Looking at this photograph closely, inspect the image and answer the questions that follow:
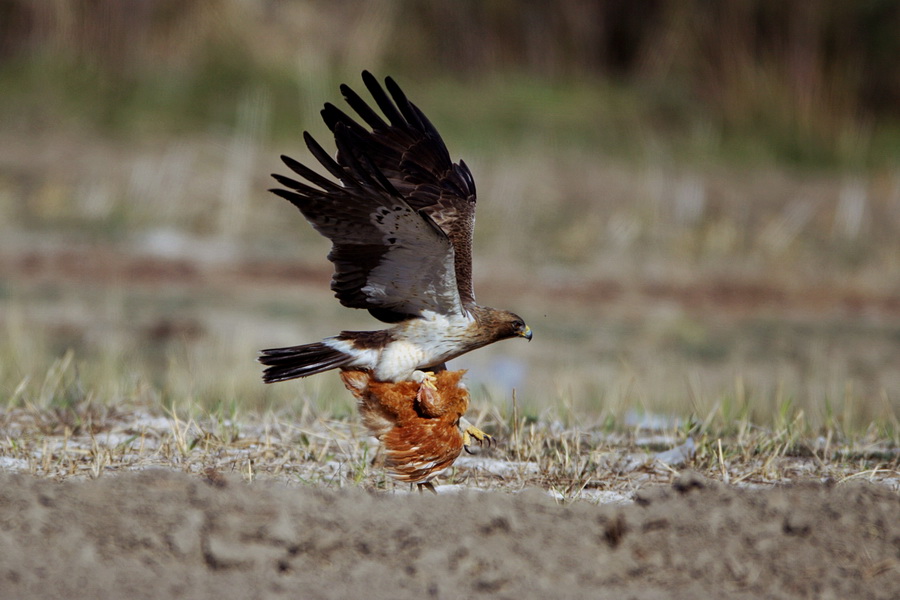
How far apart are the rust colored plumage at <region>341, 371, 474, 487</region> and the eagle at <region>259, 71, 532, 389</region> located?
2.8 inches

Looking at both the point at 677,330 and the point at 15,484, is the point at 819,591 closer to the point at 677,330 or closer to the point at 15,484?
the point at 15,484

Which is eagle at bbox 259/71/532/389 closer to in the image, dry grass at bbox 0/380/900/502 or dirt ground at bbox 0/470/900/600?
dry grass at bbox 0/380/900/502

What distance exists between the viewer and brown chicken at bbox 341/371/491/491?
4.50 m

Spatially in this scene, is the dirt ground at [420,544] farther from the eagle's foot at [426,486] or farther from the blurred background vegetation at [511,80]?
the blurred background vegetation at [511,80]

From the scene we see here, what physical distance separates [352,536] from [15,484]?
109 centimetres

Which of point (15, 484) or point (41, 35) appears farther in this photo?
point (41, 35)

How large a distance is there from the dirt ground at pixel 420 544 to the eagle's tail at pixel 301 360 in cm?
120

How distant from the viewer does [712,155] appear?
1603 centimetres

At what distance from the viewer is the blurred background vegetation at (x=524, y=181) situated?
991 centimetres

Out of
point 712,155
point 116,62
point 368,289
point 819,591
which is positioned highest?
point 116,62

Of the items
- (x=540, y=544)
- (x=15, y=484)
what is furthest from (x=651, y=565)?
(x=15, y=484)

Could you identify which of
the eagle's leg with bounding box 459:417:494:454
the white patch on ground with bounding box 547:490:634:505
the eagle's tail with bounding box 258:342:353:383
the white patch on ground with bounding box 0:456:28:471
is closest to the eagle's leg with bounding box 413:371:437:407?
the eagle's leg with bounding box 459:417:494:454

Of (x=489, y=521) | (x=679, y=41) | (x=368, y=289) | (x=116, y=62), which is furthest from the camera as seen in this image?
(x=679, y=41)

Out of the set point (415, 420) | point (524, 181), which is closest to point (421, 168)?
point (415, 420)
